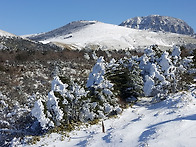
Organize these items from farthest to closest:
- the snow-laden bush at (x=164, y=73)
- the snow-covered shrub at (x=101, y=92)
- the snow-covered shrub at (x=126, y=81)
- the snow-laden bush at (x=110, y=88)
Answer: the snow-covered shrub at (x=126, y=81) → the snow-laden bush at (x=164, y=73) → the snow-covered shrub at (x=101, y=92) → the snow-laden bush at (x=110, y=88)

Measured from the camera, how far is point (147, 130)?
12781mm

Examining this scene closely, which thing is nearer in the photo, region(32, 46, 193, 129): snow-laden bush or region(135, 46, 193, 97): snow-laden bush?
region(32, 46, 193, 129): snow-laden bush

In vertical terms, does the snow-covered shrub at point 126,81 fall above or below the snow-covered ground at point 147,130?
above

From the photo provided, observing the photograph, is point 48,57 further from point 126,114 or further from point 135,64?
point 126,114

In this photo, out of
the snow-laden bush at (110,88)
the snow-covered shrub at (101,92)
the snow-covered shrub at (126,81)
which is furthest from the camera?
the snow-covered shrub at (126,81)

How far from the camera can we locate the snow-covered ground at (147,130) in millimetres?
11281

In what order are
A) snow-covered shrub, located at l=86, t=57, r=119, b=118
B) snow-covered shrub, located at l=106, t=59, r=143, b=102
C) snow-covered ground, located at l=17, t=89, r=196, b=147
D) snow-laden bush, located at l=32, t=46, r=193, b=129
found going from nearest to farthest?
snow-covered ground, located at l=17, t=89, r=196, b=147
snow-laden bush, located at l=32, t=46, r=193, b=129
snow-covered shrub, located at l=86, t=57, r=119, b=118
snow-covered shrub, located at l=106, t=59, r=143, b=102

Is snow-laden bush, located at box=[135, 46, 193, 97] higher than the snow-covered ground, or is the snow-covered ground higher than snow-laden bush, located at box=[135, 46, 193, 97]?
snow-laden bush, located at box=[135, 46, 193, 97]

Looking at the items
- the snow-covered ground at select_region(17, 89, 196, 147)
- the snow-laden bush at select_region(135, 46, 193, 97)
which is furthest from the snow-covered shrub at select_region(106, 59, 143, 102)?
the snow-covered ground at select_region(17, 89, 196, 147)

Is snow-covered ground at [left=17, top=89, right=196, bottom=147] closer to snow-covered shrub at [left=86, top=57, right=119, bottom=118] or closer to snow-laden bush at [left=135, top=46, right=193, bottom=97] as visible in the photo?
snow-covered shrub at [left=86, top=57, right=119, bottom=118]

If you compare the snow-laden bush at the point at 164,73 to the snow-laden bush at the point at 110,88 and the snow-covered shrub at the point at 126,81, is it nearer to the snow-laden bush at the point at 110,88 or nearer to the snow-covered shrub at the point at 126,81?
the snow-laden bush at the point at 110,88

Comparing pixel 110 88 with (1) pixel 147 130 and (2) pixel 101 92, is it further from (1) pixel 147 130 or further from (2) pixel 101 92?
(1) pixel 147 130

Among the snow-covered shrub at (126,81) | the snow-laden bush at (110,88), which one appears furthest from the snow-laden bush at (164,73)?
the snow-covered shrub at (126,81)

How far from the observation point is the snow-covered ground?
1128 centimetres
